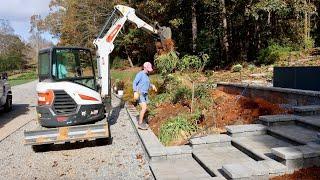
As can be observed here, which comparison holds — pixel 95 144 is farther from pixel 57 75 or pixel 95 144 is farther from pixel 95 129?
pixel 57 75

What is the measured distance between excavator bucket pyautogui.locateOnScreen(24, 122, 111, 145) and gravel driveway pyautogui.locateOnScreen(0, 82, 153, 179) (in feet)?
1.16

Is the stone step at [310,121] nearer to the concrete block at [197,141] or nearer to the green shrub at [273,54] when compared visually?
the concrete block at [197,141]

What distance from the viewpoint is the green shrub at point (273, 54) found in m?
22.2

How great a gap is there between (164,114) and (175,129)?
2.66m

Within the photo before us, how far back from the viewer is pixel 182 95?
1312cm

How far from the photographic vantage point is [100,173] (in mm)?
8016

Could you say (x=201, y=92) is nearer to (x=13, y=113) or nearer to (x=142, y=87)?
(x=142, y=87)

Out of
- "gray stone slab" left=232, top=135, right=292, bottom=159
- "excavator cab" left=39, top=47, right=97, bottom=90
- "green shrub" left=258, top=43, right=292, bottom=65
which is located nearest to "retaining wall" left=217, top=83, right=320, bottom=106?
"gray stone slab" left=232, top=135, right=292, bottom=159

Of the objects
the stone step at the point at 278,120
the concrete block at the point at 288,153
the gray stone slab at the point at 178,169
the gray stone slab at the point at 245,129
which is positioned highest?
the stone step at the point at 278,120

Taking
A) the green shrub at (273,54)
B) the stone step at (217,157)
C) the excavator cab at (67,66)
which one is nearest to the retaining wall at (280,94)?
the stone step at (217,157)

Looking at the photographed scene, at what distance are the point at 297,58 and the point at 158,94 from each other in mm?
9551

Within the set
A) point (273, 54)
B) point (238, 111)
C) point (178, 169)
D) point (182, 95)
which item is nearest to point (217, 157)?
point (178, 169)

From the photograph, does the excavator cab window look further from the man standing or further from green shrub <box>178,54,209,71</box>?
green shrub <box>178,54,209,71</box>

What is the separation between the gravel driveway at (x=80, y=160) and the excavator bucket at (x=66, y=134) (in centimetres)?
35
